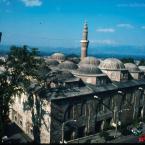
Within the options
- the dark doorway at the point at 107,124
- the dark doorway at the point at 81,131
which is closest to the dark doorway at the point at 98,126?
the dark doorway at the point at 107,124

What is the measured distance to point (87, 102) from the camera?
152 feet

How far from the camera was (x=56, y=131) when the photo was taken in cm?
4244

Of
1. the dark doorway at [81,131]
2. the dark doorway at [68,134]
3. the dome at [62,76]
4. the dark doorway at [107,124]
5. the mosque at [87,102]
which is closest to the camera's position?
the mosque at [87,102]

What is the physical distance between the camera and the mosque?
4238cm

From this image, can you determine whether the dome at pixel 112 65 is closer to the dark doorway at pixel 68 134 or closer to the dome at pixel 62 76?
the dome at pixel 62 76

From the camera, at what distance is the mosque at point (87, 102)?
139 feet

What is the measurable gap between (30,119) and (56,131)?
6.88 metres

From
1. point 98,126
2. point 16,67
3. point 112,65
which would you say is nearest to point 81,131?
point 98,126

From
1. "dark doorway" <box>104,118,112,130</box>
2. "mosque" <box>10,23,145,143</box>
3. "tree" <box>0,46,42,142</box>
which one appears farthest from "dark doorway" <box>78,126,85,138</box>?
"tree" <box>0,46,42,142</box>

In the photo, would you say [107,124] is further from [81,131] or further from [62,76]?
[62,76]

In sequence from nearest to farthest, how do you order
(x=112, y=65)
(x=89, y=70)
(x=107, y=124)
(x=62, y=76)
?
(x=62, y=76) → (x=107, y=124) → (x=89, y=70) → (x=112, y=65)

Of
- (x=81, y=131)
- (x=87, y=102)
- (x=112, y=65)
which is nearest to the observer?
(x=87, y=102)

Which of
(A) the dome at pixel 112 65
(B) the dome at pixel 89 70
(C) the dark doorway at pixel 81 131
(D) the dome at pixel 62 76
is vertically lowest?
(C) the dark doorway at pixel 81 131

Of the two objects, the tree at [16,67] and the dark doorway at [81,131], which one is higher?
the tree at [16,67]
